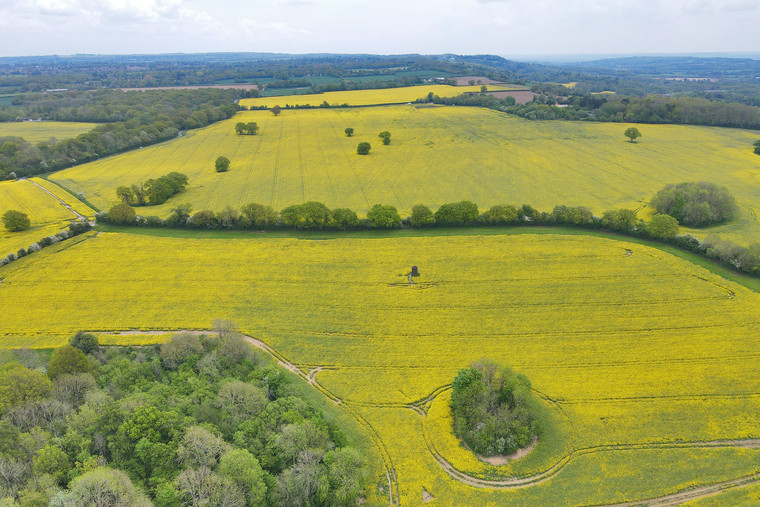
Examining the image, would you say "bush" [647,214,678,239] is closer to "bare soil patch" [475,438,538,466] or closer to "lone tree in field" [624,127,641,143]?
"bare soil patch" [475,438,538,466]

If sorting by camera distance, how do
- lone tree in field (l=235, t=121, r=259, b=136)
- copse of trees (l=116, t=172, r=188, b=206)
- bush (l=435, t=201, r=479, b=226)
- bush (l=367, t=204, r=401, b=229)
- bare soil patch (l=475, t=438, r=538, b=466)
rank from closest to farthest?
bare soil patch (l=475, t=438, r=538, b=466) → bush (l=367, t=204, r=401, b=229) → bush (l=435, t=201, r=479, b=226) → copse of trees (l=116, t=172, r=188, b=206) → lone tree in field (l=235, t=121, r=259, b=136)

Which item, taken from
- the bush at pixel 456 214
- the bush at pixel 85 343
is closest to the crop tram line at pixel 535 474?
the bush at pixel 85 343

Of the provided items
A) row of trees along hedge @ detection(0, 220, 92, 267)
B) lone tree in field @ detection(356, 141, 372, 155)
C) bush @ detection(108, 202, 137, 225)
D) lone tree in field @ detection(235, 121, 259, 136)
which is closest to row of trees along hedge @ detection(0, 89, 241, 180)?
lone tree in field @ detection(235, 121, 259, 136)

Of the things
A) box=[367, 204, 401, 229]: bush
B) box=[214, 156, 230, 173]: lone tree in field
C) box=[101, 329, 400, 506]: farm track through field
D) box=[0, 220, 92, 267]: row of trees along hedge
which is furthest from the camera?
box=[214, 156, 230, 173]: lone tree in field

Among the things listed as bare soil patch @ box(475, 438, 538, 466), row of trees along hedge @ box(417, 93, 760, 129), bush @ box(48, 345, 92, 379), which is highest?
row of trees along hedge @ box(417, 93, 760, 129)

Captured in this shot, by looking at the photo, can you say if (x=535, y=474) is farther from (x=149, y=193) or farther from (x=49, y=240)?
(x=149, y=193)

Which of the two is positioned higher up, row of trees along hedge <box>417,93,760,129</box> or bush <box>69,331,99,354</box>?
row of trees along hedge <box>417,93,760,129</box>

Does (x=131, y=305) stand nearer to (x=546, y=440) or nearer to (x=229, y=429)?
(x=229, y=429)
